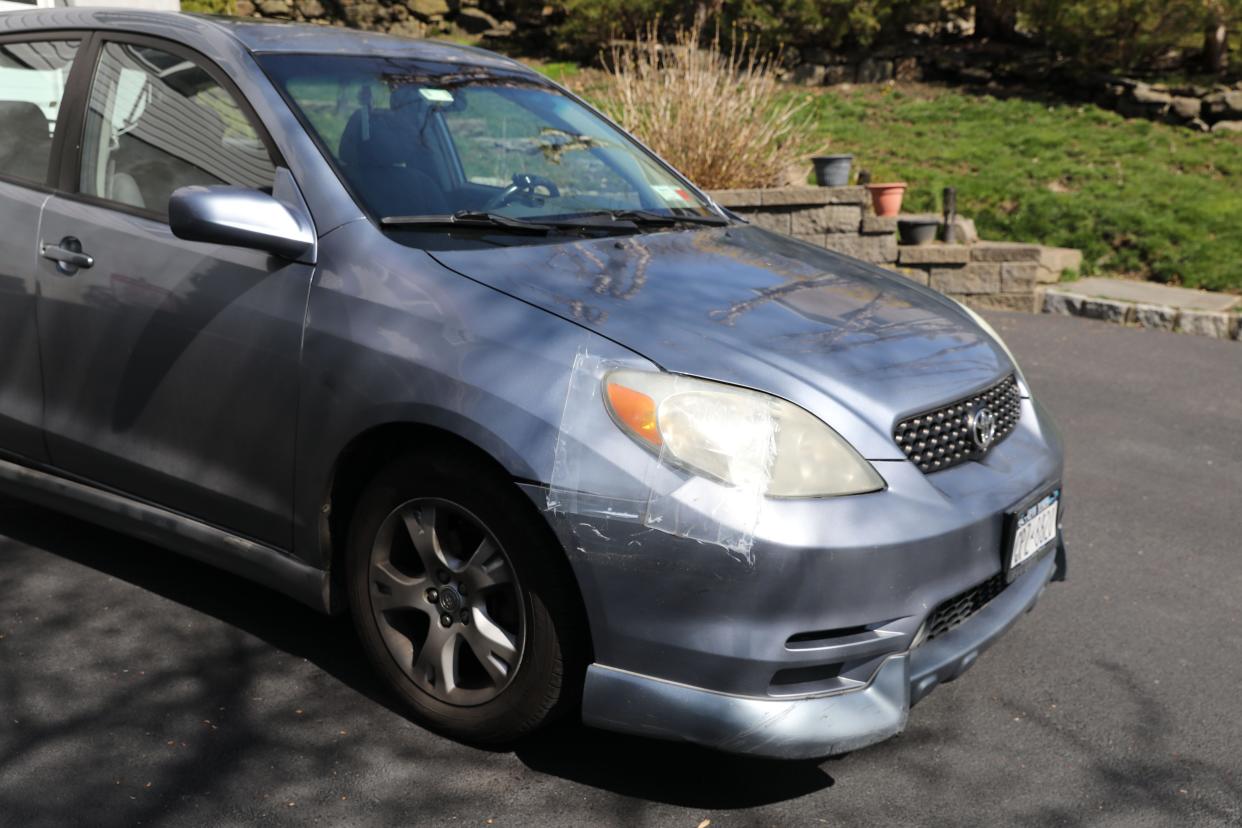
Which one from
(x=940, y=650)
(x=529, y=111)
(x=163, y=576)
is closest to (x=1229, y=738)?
(x=940, y=650)

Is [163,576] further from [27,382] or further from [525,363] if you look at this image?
[525,363]

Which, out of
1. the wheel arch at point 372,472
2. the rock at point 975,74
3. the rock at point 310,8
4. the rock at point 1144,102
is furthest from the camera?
the rock at point 310,8

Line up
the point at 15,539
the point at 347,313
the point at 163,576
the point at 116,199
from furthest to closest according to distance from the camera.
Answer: the point at 15,539, the point at 163,576, the point at 116,199, the point at 347,313

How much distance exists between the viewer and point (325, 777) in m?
3.08

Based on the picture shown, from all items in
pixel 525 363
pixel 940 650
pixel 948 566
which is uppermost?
pixel 525 363

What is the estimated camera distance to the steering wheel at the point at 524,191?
3713mm

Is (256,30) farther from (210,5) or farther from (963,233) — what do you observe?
(210,5)

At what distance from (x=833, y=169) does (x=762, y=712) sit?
7.60 m

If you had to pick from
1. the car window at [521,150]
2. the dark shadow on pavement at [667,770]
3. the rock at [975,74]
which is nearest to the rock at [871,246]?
the car window at [521,150]

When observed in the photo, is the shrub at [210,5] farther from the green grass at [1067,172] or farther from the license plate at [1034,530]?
the license plate at [1034,530]

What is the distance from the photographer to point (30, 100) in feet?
13.5

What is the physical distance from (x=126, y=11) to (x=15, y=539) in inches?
75.1

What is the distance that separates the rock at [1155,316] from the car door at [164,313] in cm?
725

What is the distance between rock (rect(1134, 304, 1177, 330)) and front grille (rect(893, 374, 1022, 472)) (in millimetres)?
6192
